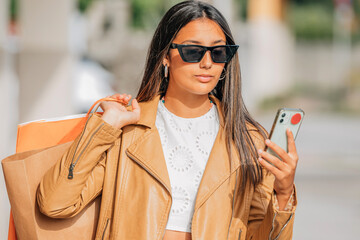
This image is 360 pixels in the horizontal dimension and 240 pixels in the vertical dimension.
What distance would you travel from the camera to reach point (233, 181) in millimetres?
2660

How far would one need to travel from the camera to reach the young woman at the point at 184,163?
254 centimetres

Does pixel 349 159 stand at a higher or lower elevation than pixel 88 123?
lower

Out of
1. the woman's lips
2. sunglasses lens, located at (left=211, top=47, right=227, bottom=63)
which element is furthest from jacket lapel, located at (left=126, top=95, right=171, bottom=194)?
sunglasses lens, located at (left=211, top=47, right=227, bottom=63)

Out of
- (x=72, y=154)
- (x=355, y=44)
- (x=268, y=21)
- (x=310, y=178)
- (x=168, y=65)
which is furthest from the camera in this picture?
(x=355, y=44)

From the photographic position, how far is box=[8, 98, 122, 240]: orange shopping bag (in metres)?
2.73

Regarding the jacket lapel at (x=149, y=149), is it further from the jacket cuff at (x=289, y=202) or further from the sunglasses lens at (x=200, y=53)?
the jacket cuff at (x=289, y=202)

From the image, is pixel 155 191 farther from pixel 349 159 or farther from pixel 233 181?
pixel 349 159

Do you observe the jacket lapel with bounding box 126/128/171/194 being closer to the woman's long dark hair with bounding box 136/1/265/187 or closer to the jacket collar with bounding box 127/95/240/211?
the jacket collar with bounding box 127/95/240/211

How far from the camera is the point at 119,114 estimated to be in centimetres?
265

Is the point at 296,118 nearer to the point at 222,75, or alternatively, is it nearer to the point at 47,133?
the point at 222,75

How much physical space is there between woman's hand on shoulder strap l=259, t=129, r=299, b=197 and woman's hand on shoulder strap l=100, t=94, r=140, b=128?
59 centimetres

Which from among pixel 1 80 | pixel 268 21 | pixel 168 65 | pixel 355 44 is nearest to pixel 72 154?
pixel 168 65

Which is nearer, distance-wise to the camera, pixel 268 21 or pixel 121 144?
pixel 121 144

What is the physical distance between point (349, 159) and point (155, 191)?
1187cm
